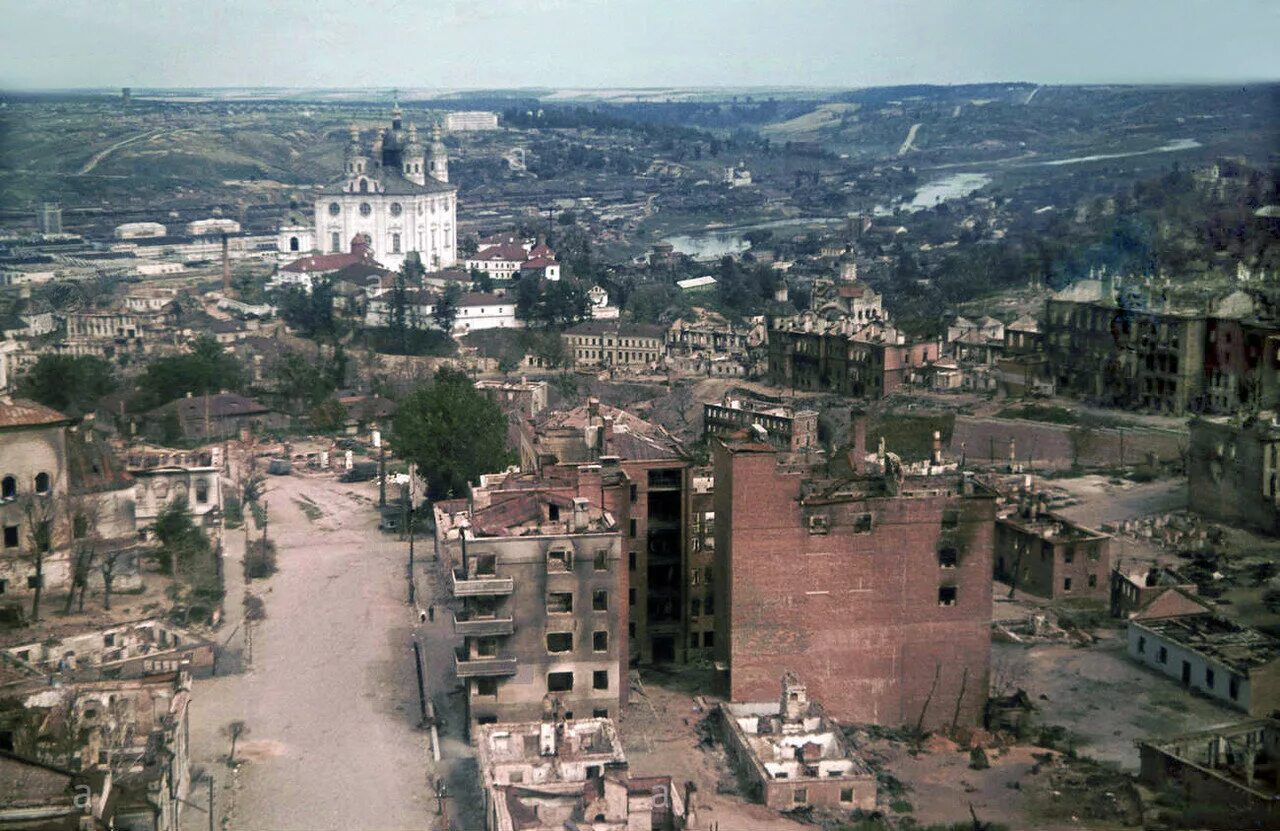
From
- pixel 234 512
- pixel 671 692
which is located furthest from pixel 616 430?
pixel 234 512

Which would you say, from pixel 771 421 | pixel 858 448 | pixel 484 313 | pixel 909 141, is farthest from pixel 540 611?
pixel 909 141

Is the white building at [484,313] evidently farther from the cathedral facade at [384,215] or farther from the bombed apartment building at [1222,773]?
the bombed apartment building at [1222,773]

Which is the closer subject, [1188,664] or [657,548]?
[1188,664]

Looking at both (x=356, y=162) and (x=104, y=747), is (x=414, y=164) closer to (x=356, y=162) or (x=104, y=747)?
(x=356, y=162)

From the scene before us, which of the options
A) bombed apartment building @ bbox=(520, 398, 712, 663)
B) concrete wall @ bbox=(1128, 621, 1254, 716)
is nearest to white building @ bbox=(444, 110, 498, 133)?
bombed apartment building @ bbox=(520, 398, 712, 663)

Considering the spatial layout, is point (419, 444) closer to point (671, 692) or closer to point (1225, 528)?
point (671, 692)

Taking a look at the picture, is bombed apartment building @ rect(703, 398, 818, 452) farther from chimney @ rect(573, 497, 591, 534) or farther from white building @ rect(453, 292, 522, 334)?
white building @ rect(453, 292, 522, 334)
